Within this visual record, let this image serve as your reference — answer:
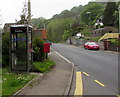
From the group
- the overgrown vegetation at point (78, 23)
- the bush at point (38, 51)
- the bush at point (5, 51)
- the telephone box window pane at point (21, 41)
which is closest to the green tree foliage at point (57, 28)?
the overgrown vegetation at point (78, 23)

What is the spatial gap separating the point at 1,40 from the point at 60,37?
9523cm

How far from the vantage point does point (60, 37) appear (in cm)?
10662

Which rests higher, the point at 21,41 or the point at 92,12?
the point at 92,12

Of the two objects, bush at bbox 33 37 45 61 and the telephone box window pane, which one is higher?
the telephone box window pane

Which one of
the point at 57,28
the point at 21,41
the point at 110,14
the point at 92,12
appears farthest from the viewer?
the point at 92,12

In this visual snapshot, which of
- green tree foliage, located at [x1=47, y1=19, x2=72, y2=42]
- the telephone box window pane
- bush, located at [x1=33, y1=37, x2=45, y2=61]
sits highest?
green tree foliage, located at [x1=47, y1=19, x2=72, y2=42]

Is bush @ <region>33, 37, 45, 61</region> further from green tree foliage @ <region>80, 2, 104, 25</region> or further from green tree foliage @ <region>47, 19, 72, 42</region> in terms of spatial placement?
green tree foliage @ <region>80, 2, 104, 25</region>

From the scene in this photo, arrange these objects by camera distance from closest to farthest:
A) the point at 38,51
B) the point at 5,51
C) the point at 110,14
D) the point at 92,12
A: the point at 5,51
the point at 38,51
the point at 110,14
the point at 92,12

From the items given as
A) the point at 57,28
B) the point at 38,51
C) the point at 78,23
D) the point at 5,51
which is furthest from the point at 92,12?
the point at 5,51

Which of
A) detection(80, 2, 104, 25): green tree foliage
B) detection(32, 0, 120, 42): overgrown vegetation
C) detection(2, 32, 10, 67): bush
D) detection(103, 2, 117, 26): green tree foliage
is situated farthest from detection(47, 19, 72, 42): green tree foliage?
detection(2, 32, 10, 67): bush

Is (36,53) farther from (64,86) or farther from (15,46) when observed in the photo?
(64,86)

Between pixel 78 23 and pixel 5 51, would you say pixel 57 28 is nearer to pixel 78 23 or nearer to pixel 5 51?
pixel 78 23

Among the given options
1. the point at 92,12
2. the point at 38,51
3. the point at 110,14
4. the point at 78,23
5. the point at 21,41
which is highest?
the point at 92,12

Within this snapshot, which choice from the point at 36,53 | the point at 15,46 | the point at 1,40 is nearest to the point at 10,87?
the point at 15,46
